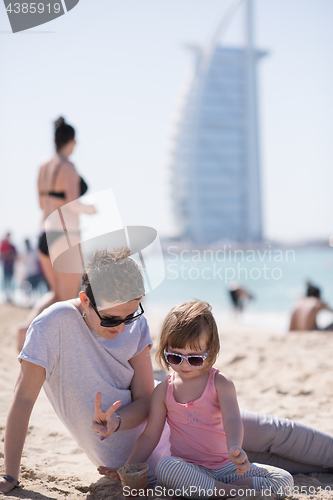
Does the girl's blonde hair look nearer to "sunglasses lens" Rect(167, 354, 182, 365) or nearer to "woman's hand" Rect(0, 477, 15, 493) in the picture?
"sunglasses lens" Rect(167, 354, 182, 365)

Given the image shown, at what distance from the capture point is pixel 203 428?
1626 millimetres

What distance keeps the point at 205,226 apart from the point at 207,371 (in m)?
60.3

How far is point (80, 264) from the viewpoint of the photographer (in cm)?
275

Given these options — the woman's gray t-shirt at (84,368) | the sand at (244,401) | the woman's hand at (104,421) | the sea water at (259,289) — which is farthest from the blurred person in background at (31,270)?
the woman's hand at (104,421)

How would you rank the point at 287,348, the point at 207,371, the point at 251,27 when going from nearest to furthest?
the point at 207,371 → the point at 287,348 → the point at 251,27

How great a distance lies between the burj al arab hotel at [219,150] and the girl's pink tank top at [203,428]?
5782 centimetres

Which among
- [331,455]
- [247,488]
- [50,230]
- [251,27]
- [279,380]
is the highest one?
Answer: [251,27]

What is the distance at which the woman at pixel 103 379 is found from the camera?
1.50 m

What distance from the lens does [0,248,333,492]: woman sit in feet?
4.93

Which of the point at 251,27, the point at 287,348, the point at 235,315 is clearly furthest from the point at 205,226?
the point at 287,348

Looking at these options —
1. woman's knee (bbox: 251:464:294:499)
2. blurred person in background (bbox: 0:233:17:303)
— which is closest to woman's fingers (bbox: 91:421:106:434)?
woman's knee (bbox: 251:464:294:499)

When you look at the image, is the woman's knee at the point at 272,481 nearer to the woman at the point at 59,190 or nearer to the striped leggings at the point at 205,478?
the striped leggings at the point at 205,478

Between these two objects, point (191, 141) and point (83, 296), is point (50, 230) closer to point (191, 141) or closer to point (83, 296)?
point (83, 296)

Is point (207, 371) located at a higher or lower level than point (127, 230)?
lower
